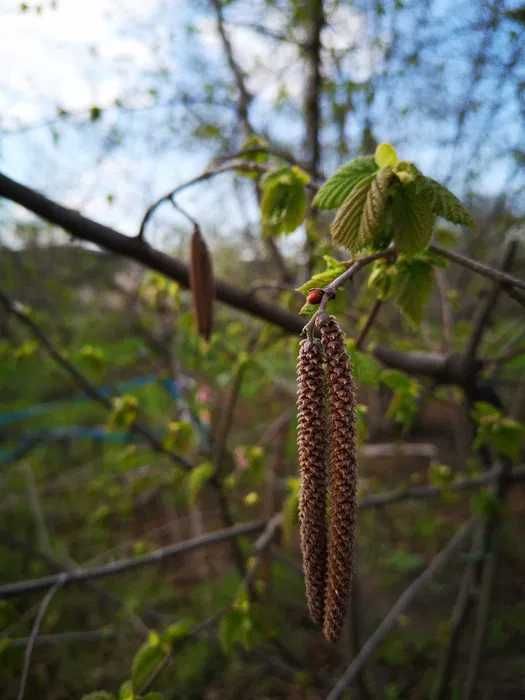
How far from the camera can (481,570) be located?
2.27 m

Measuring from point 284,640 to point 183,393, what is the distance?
189 centimetres

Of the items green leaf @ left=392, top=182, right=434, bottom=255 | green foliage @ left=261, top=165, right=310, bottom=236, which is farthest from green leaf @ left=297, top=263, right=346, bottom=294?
green foliage @ left=261, top=165, right=310, bottom=236

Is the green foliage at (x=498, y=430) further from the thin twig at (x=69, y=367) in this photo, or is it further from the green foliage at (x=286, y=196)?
the thin twig at (x=69, y=367)

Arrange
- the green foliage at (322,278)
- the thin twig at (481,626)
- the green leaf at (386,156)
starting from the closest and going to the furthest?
1. the green foliage at (322,278)
2. the green leaf at (386,156)
3. the thin twig at (481,626)

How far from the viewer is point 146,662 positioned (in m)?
1.37

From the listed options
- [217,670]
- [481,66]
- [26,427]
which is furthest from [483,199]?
[26,427]

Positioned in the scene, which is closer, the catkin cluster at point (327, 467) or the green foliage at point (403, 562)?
the catkin cluster at point (327, 467)

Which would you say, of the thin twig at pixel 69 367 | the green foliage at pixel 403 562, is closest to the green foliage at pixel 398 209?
the thin twig at pixel 69 367

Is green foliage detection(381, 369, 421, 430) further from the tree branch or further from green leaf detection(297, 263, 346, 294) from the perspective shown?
green leaf detection(297, 263, 346, 294)

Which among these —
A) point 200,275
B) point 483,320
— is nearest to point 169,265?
point 200,275

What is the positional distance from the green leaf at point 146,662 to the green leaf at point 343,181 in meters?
1.33

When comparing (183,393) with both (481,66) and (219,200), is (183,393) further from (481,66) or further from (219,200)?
(481,66)

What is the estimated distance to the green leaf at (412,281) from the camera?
1.06 m

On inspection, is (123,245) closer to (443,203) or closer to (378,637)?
(443,203)
